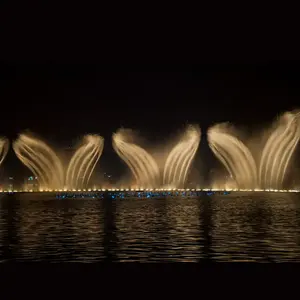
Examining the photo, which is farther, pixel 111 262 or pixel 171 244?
pixel 171 244

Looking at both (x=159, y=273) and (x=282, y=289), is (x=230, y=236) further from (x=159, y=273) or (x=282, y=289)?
(x=282, y=289)

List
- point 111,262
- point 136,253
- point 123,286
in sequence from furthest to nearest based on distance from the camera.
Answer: point 136,253 < point 111,262 < point 123,286

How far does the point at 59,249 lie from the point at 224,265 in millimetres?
7973

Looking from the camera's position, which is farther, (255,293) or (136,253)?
(136,253)

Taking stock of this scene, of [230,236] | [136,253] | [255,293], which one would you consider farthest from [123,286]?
[230,236]

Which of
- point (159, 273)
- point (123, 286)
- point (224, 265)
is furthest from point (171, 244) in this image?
point (123, 286)

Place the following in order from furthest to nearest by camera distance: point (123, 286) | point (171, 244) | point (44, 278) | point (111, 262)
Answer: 1. point (171, 244)
2. point (111, 262)
3. point (44, 278)
4. point (123, 286)

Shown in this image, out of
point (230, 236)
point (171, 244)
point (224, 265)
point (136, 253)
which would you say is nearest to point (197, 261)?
point (224, 265)

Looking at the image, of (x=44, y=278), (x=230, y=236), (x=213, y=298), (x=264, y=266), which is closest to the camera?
(x=213, y=298)

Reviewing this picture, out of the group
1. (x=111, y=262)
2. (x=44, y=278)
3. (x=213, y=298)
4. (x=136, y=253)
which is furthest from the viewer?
(x=136, y=253)

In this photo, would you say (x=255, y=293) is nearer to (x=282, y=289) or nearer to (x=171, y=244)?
(x=282, y=289)

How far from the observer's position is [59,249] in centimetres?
2358

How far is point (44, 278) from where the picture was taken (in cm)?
1541

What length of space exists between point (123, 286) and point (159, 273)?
2.12 m
